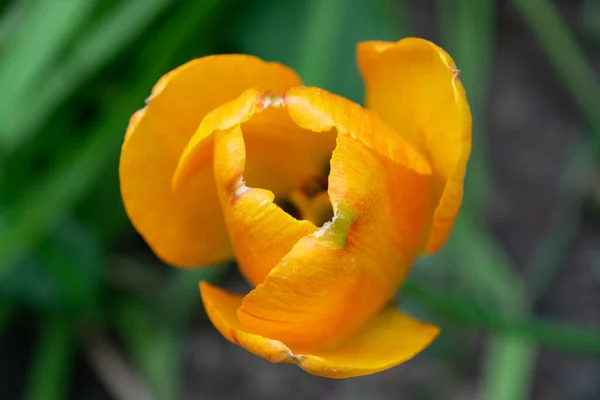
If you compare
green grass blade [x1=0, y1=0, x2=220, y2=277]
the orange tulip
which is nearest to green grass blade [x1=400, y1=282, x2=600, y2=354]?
the orange tulip

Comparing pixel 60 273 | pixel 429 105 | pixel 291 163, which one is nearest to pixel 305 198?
pixel 291 163

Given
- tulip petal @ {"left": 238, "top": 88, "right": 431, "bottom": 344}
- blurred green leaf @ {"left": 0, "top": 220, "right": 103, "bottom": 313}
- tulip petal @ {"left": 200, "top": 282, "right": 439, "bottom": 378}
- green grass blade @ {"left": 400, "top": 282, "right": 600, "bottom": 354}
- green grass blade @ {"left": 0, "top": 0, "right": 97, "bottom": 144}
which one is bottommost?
blurred green leaf @ {"left": 0, "top": 220, "right": 103, "bottom": 313}

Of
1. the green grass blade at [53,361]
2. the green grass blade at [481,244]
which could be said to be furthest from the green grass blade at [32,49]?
the green grass blade at [481,244]

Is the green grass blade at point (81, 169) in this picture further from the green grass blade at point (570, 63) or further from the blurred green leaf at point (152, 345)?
the green grass blade at point (570, 63)

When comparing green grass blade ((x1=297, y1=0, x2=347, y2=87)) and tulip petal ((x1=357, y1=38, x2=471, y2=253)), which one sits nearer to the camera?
tulip petal ((x1=357, y1=38, x2=471, y2=253))

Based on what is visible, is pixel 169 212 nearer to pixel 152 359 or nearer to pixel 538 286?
pixel 152 359

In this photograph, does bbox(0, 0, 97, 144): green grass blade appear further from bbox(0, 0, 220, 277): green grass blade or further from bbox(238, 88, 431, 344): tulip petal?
bbox(238, 88, 431, 344): tulip petal

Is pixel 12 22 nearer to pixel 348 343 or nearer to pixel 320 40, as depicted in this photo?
pixel 320 40
